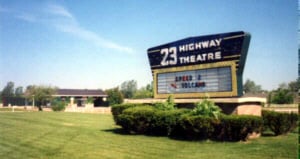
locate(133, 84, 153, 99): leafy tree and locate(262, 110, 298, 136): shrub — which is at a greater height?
locate(133, 84, 153, 99): leafy tree

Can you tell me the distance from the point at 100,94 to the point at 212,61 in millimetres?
72200

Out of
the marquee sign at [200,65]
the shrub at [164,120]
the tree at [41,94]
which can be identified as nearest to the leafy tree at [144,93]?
the marquee sign at [200,65]

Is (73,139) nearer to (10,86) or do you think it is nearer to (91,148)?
(91,148)

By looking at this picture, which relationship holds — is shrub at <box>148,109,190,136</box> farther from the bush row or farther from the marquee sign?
the marquee sign

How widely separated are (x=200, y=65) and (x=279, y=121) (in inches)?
202

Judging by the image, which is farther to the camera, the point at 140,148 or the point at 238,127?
the point at 238,127

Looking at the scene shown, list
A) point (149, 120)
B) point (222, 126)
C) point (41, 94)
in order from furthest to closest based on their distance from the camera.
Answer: point (41, 94), point (149, 120), point (222, 126)

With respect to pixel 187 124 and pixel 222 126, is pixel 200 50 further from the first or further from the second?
pixel 222 126

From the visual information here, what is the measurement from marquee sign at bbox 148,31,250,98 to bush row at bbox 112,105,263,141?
2190 millimetres

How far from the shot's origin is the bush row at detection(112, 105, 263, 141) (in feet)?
44.7

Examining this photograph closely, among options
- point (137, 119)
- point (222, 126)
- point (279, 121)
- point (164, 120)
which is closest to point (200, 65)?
point (164, 120)

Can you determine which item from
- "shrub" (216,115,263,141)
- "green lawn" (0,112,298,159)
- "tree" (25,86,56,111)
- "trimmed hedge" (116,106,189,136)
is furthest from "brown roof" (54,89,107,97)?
"shrub" (216,115,263,141)

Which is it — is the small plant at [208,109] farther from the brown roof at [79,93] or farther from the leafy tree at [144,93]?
the brown roof at [79,93]

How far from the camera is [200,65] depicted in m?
17.4
